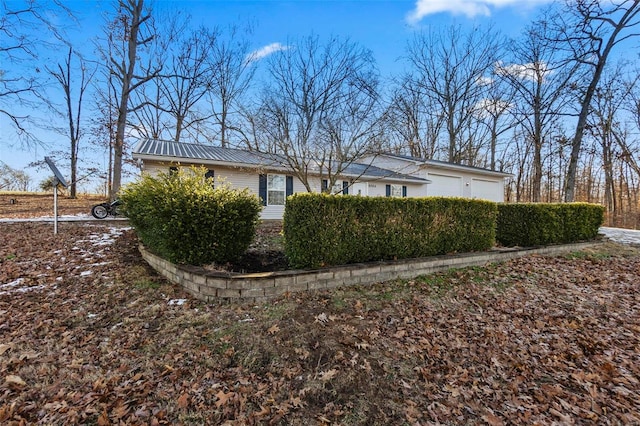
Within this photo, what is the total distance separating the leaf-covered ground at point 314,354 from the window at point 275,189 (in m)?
6.72

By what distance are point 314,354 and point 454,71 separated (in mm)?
25091

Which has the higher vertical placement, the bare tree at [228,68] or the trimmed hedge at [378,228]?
the bare tree at [228,68]

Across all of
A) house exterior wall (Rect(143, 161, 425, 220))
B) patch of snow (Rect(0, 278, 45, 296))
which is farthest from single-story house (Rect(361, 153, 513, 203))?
patch of snow (Rect(0, 278, 45, 296))

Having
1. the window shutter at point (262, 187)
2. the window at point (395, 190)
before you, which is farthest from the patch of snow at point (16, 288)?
the window at point (395, 190)

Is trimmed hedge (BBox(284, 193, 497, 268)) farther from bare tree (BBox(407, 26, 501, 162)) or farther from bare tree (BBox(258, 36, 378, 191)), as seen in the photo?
bare tree (BBox(407, 26, 501, 162))

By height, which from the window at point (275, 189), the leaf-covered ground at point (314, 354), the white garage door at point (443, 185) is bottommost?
the leaf-covered ground at point (314, 354)

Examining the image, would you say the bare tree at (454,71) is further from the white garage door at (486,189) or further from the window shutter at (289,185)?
the window shutter at (289,185)

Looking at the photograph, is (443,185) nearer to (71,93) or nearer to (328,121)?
(328,121)

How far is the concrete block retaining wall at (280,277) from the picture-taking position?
4.04 meters

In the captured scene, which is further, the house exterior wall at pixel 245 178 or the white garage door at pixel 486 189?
the white garage door at pixel 486 189

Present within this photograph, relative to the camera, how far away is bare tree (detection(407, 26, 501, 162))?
830 inches

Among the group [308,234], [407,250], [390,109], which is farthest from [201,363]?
[390,109]

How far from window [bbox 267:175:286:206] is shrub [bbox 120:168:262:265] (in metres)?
6.16

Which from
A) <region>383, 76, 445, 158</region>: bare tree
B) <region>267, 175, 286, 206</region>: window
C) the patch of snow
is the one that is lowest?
the patch of snow
